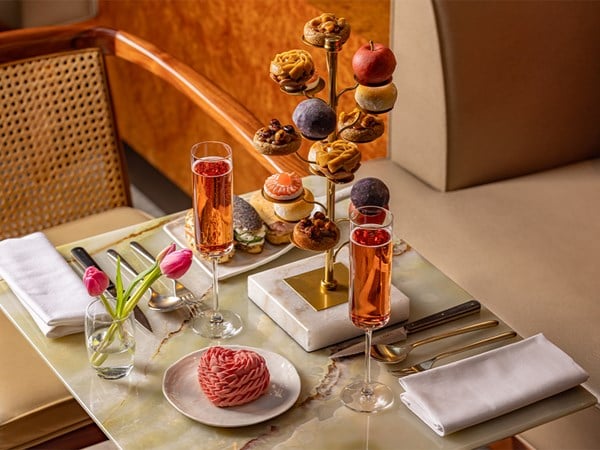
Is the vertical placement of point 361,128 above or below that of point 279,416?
above

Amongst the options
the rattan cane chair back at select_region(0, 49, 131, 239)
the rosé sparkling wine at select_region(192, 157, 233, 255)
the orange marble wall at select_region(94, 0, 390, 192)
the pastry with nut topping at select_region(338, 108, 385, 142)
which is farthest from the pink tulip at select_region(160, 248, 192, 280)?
the orange marble wall at select_region(94, 0, 390, 192)

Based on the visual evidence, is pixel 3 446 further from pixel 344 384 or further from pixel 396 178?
pixel 396 178

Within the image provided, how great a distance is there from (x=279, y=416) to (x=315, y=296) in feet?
0.83

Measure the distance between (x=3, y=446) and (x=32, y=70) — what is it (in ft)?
3.04

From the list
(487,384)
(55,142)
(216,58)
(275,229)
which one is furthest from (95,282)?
(216,58)

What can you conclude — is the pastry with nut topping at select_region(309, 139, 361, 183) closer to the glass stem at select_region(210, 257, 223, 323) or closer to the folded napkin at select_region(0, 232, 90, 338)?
the glass stem at select_region(210, 257, 223, 323)

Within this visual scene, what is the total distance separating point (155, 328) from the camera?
1581 millimetres

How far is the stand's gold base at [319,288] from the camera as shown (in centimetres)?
158

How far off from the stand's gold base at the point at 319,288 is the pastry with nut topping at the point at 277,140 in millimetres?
253

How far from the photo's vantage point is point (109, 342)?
1.46 meters

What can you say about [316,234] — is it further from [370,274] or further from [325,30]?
[325,30]

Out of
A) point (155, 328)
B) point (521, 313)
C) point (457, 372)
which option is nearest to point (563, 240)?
point (521, 313)

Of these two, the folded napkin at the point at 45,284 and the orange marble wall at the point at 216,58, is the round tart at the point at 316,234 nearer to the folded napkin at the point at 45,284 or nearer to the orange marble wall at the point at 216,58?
the folded napkin at the point at 45,284

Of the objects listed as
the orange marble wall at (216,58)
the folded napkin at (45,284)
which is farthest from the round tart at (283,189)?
the orange marble wall at (216,58)
